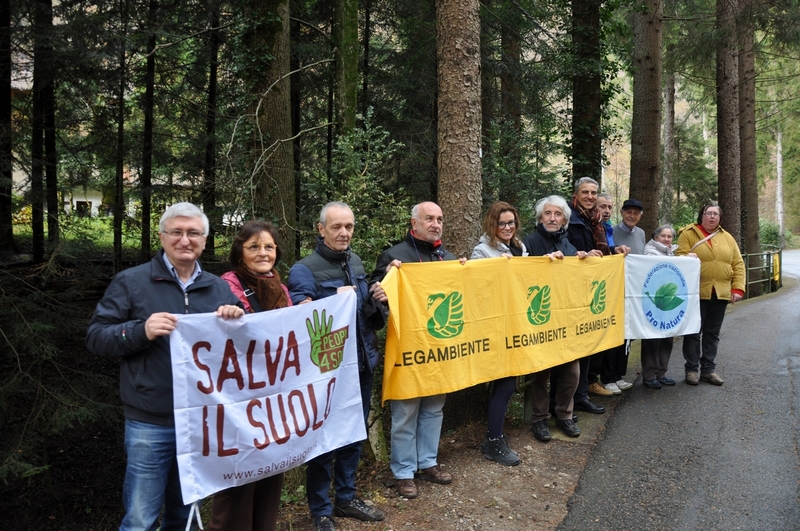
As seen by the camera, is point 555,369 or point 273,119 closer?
point 555,369

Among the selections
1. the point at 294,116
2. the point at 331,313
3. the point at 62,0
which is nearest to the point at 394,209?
the point at 331,313

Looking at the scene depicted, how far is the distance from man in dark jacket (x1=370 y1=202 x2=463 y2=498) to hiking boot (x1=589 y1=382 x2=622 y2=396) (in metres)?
2.85

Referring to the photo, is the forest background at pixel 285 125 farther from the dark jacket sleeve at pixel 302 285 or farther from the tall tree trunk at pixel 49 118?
the dark jacket sleeve at pixel 302 285

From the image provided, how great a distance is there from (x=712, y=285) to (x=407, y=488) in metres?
4.77

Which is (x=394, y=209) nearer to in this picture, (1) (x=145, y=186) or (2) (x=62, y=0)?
(2) (x=62, y=0)

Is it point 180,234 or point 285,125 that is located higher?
point 285,125

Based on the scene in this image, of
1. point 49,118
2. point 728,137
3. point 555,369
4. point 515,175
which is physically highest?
point 728,137

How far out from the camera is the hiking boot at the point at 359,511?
13.3ft

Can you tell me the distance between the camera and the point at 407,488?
175 inches

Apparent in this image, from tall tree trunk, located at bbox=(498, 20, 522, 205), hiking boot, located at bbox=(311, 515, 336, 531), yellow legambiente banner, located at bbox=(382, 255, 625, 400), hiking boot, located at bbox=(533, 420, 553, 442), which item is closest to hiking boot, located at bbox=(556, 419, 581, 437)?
hiking boot, located at bbox=(533, 420, 553, 442)

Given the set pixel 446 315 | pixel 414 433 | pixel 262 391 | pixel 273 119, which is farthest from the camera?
pixel 273 119

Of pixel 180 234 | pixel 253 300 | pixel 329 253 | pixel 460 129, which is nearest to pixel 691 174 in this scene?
pixel 460 129

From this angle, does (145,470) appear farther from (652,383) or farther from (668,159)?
(668,159)

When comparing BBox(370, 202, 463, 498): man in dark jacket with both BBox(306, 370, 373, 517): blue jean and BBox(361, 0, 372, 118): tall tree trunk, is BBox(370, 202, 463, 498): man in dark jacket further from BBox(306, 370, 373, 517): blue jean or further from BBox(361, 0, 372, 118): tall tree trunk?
BBox(361, 0, 372, 118): tall tree trunk
